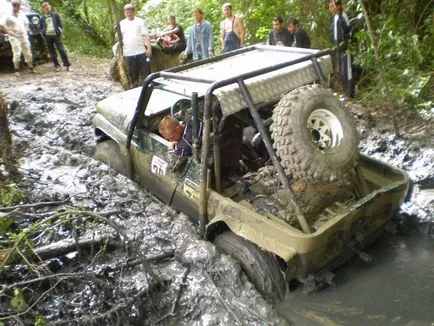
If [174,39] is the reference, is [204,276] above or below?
below

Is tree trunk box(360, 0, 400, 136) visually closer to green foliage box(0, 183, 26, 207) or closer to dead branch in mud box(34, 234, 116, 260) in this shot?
dead branch in mud box(34, 234, 116, 260)

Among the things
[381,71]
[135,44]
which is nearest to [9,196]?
[381,71]

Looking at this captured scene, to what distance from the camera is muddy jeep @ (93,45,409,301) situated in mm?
3090

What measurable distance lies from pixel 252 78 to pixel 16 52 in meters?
7.47

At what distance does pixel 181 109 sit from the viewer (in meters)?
3.84

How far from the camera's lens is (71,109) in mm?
7602

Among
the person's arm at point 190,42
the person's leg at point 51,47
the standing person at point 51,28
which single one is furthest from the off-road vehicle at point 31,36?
the person's arm at point 190,42

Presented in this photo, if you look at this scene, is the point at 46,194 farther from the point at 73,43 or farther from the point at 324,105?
the point at 73,43

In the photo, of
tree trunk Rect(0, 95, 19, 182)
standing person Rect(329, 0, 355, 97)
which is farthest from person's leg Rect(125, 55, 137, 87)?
standing person Rect(329, 0, 355, 97)

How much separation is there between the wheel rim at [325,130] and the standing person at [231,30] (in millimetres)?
4754

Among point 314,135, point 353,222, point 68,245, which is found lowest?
point 68,245

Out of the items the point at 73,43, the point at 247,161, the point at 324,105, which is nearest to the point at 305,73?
the point at 324,105

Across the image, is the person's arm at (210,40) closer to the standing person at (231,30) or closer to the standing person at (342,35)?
the standing person at (231,30)

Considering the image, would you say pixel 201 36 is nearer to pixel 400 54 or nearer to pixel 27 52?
pixel 400 54
